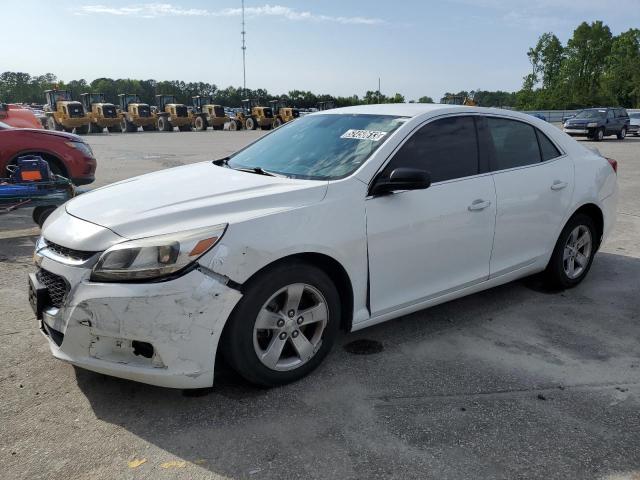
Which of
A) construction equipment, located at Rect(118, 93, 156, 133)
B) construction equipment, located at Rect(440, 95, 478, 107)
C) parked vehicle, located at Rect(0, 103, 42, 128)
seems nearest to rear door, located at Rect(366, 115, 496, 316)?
parked vehicle, located at Rect(0, 103, 42, 128)

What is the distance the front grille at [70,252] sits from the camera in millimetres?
2824

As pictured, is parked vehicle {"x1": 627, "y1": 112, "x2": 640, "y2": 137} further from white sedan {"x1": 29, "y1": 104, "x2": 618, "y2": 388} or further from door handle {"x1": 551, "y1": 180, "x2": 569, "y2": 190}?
door handle {"x1": 551, "y1": 180, "x2": 569, "y2": 190}

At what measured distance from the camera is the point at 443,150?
12.7ft

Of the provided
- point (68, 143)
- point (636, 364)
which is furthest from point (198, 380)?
point (68, 143)

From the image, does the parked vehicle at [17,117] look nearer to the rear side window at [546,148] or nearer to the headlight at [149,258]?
the headlight at [149,258]

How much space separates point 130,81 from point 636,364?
12496cm

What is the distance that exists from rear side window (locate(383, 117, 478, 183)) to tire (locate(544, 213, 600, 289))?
1.29 m

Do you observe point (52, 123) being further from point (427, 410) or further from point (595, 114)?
point (427, 410)

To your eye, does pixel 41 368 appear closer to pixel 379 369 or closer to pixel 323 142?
pixel 379 369

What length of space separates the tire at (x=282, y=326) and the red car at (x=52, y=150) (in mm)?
6595

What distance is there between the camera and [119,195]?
136 inches

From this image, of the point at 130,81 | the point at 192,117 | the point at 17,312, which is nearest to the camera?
the point at 17,312

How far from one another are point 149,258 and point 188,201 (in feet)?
1.78

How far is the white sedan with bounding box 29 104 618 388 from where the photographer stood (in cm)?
273
